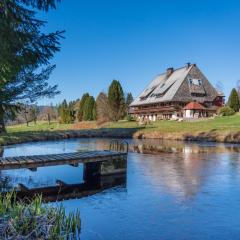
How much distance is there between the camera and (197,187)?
14.5m

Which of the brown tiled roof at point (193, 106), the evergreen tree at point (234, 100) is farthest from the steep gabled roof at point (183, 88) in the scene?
the evergreen tree at point (234, 100)

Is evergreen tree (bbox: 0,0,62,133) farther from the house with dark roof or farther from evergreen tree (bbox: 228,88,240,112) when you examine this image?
evergreen tree (bbox: 228,88,240,112)

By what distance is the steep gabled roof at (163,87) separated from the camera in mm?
72500

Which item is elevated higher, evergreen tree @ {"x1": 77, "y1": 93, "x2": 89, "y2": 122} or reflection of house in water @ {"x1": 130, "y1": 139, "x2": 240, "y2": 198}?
evergreen tree @ {"x1": 77, "y1": 93, "x2": 89, "y2": 122}

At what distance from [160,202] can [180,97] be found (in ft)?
195

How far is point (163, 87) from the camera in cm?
7669

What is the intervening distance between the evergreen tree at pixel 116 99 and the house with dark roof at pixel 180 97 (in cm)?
638

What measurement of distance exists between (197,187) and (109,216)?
5206 mm

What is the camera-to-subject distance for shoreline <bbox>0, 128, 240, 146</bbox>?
1538 inches

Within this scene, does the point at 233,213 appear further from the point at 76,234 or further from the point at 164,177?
the point at 164,177

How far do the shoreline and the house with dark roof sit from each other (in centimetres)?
2008

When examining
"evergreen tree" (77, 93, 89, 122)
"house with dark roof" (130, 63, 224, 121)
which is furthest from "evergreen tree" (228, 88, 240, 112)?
"evergreen tree" (77, 93, 89, 122)

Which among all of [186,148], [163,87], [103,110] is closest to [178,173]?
[186,148]

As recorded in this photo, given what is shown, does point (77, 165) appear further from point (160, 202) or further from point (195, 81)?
point (195, 81)
